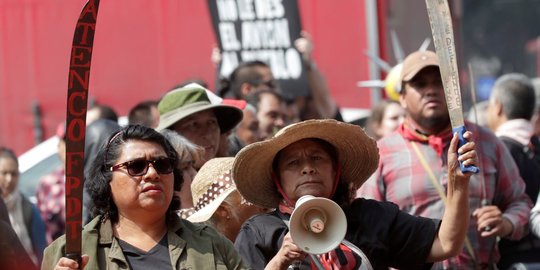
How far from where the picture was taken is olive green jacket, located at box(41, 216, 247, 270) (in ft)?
17.6

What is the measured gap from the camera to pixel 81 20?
5.23 metres

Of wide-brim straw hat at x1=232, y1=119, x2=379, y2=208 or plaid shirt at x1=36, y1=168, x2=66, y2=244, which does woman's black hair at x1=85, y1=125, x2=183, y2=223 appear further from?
plaid shirt at x1=36, y1=168, x2=66, y2=244

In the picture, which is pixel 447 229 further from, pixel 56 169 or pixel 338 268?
pixel 56 169

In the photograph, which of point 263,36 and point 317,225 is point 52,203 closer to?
point 263,36

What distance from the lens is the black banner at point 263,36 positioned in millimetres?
11609

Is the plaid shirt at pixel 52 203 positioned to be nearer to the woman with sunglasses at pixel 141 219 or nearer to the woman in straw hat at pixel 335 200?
the woman in straw hat at pixel 335 200

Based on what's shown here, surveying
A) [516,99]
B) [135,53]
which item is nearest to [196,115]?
[516,99]

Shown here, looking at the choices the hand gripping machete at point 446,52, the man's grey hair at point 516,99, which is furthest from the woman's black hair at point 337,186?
the man's grey hair at point 516,99

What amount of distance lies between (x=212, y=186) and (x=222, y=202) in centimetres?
12

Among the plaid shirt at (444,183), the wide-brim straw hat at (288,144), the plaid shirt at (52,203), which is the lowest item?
the plaid shirt at (52,203)

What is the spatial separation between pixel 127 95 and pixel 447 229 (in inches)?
322

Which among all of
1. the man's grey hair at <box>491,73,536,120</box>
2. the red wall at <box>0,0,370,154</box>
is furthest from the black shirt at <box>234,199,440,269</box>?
the red wall at <box>0,0,370,154</box>

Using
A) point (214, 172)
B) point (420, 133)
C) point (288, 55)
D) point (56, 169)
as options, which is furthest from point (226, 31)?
point (214, 172)

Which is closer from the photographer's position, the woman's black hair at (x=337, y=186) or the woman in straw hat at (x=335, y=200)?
the woman in straw hat at (x=335, y=200)
